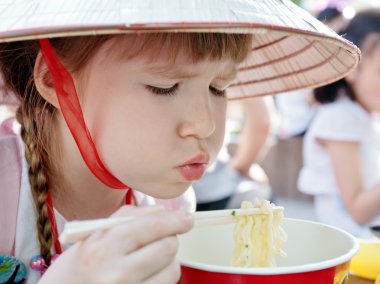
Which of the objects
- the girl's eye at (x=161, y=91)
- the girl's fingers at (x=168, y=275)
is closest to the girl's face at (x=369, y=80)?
the girl's eye at (x=161, y=91)

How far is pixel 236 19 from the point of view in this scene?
24.2 inches

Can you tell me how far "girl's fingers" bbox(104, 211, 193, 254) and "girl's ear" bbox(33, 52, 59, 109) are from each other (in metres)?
0.37

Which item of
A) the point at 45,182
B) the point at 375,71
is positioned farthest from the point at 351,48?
the point at 375,71

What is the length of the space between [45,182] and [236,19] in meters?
0.48

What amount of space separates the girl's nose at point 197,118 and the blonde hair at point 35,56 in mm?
63

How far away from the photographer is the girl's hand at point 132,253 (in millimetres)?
581

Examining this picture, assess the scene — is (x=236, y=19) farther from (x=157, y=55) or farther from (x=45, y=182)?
(x=45, y=182)

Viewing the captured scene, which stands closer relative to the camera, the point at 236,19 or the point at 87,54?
the point at 236,19

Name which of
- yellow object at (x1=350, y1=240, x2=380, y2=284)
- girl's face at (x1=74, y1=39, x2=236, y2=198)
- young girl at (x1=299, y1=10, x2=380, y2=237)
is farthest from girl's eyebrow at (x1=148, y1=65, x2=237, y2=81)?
young girl at (x1=299, y1=10, x2=380, y2=237)

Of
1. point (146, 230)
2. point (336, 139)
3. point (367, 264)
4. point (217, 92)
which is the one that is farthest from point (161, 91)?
point (336, 139)

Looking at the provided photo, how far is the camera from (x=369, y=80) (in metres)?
1.89

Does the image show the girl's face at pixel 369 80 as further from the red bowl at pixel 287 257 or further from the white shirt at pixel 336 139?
the red bowl at pixel 287 257

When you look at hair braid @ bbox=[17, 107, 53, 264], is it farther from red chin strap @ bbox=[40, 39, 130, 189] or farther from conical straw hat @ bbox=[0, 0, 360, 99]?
conical straw hat @ bbox=[0, 0, 360, 99]

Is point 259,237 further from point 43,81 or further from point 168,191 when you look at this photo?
point 43,81
